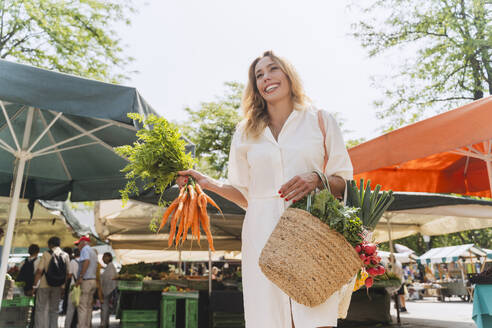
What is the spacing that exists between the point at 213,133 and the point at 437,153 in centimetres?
1442

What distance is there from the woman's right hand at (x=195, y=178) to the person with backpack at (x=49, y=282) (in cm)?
679

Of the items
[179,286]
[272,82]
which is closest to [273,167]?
[272,82]

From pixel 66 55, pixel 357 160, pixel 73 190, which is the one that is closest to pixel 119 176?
pixel 73 190

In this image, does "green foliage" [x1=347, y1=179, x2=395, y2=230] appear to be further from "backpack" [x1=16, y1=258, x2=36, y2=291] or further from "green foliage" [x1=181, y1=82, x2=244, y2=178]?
"green foliage" [x1=181, y1=82, x2=244, y2=178]

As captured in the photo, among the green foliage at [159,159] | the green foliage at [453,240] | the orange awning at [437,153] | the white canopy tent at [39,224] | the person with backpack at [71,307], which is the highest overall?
the green foliage at [453,240]

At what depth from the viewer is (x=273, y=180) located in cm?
186

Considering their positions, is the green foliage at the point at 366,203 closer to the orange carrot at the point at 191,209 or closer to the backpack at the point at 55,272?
the orange carrot at the point at 191,209

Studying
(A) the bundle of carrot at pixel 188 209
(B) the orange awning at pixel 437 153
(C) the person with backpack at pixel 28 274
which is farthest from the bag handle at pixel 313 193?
(C) the person with backpack at pixel 28 274

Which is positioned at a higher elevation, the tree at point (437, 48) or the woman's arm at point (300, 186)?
the tree at point (437, 48)

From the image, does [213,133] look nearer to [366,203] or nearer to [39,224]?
[39,224]

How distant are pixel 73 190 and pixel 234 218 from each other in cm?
363

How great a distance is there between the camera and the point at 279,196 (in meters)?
1.81

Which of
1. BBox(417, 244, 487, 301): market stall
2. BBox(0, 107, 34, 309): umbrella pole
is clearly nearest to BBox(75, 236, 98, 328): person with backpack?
BBox(0, 107, 34, 309): umbrella pole

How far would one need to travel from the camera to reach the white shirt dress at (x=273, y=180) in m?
1.66
